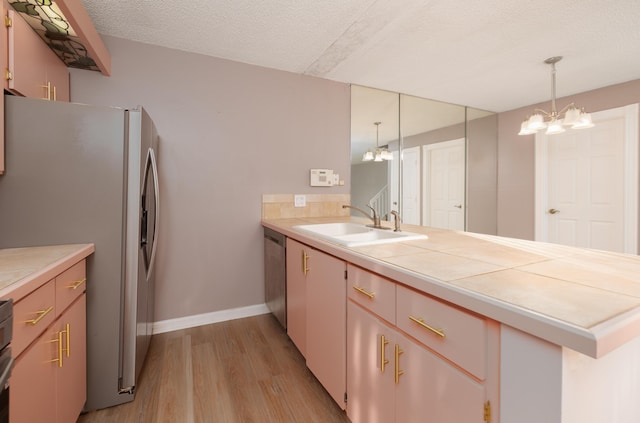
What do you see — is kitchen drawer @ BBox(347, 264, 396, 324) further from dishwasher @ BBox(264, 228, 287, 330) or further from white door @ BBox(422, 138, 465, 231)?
white door @ BBox(422, 138, 465, 231)

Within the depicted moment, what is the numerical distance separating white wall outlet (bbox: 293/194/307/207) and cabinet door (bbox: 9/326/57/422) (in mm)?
1952

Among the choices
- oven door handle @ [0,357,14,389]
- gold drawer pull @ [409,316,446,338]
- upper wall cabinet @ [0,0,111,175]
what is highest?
upper wall cabinet @ [0,0,111,175]

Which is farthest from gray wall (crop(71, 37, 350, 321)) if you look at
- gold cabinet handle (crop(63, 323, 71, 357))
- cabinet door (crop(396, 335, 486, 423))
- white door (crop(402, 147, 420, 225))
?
cabinet door (crop(396, 335, 486, 423))

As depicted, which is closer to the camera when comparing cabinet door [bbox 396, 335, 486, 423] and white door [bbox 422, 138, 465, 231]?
cabinet door [bbox 396, 335, 486, 423]

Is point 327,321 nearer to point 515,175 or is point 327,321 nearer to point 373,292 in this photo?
point 373,292

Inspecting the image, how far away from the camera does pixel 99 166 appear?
1.47m

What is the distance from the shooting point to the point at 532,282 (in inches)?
31.1

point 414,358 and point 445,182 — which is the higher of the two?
point 445,182

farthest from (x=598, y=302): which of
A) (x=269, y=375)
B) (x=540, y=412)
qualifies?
(x=269, y=375)

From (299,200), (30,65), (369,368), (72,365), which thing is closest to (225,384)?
(72,365)

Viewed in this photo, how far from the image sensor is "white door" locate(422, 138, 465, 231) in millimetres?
4113

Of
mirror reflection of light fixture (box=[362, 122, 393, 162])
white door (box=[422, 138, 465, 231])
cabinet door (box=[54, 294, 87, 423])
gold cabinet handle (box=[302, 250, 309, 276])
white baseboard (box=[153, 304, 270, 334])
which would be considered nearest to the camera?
cabinet door (box=[54, 294, 87, 423])

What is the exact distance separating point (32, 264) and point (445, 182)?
14.0 ft

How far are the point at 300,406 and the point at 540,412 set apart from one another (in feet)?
4.11
